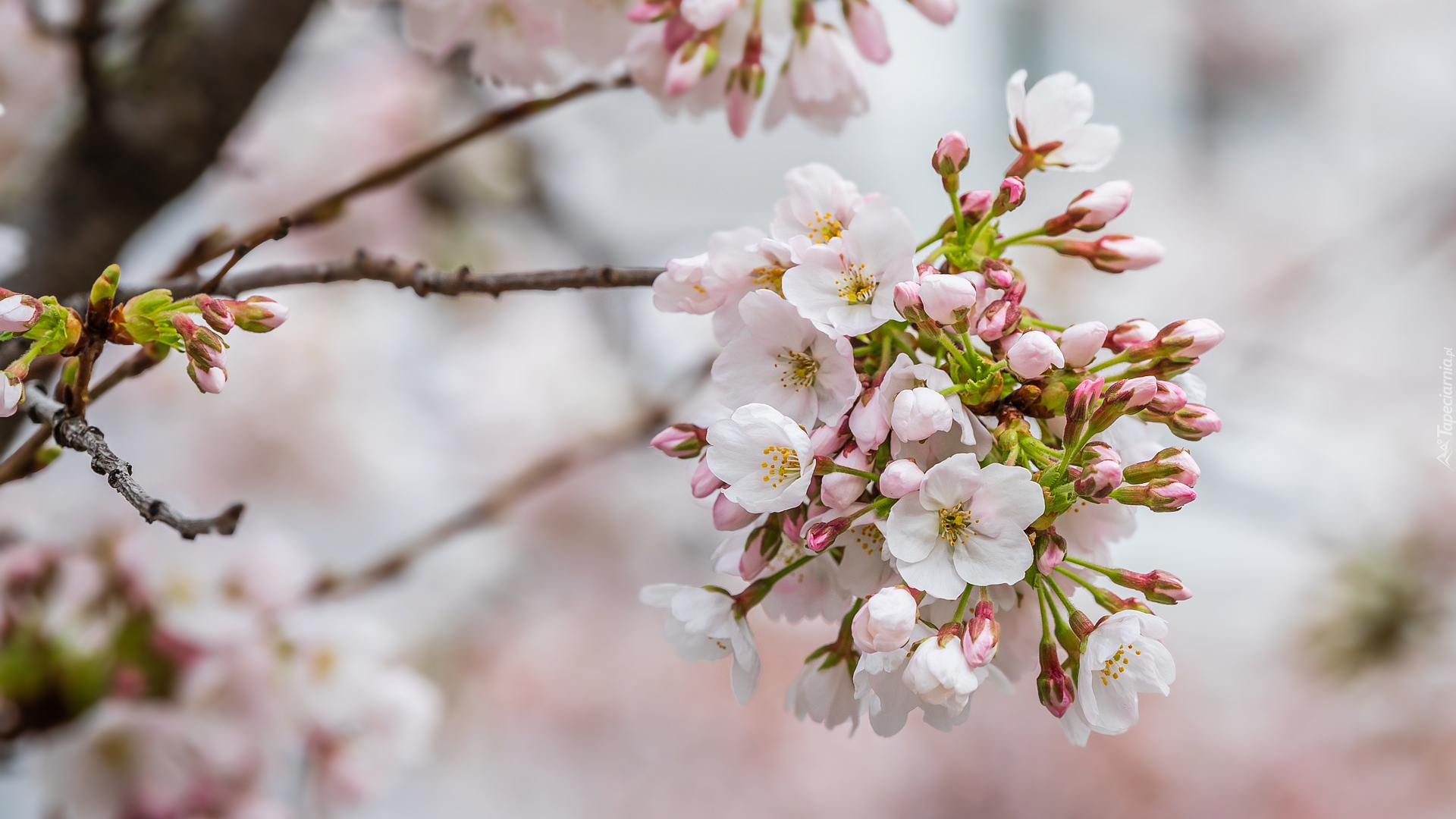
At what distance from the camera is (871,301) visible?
0.86 feet

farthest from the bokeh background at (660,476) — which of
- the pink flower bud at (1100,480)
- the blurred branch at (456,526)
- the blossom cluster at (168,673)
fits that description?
the pink flower bud at (1100,480)

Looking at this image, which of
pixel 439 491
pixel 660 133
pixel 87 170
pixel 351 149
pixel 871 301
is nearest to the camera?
pixel 871 301

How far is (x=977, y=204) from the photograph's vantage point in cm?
28

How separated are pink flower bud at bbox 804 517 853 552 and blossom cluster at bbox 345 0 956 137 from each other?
21 centimetres

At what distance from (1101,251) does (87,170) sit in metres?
0.53

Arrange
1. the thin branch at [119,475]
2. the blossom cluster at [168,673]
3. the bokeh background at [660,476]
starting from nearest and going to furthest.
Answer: the thin branch at [119,475], the blossom cluster at [168,673], the bokeh background at [660,476]

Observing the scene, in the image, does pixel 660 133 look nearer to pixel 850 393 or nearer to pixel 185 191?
pixel 185 191

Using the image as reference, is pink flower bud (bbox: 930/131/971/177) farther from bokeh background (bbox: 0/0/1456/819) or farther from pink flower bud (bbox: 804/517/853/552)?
bokeh background (bbox: 0/0/1456/819)

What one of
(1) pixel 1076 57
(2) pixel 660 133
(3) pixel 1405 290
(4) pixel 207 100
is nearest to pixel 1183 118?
(1) pixel 1076 57

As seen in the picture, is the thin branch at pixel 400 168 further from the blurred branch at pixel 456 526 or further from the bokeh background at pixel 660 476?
the bokeh background at pixel 660 476

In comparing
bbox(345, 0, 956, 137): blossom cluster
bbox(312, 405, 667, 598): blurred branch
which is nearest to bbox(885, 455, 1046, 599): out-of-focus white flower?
bbox(345, 0, 956, 137): blossom cluster

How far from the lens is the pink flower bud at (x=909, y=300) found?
0.83 feet

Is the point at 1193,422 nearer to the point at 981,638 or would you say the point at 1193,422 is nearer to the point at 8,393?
the point at 981,638

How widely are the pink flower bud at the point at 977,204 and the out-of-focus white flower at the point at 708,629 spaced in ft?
0.46
